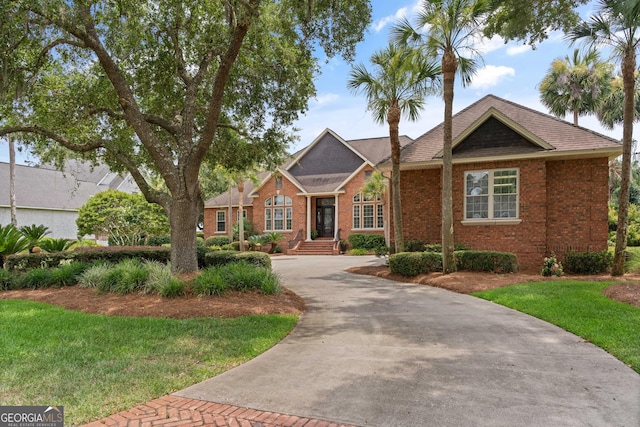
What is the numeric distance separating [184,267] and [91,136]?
20.7 ft

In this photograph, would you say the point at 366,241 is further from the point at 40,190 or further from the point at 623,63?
the point at 40,190

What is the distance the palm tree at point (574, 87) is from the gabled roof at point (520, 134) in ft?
33.6

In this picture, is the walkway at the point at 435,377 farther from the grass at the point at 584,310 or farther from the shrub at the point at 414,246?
the shrub at the point at 414,246

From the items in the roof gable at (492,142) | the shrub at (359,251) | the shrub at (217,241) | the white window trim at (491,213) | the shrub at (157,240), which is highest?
the roof gable at (492,142)

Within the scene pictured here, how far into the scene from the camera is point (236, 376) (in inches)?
173

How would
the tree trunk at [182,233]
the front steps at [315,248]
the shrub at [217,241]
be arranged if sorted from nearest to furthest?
1. the tree trunk at [182,233]
2. the front steps at [315,248]
3. the shrub at [217,241]

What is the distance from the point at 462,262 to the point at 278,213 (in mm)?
18229

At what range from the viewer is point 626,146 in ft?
36.2

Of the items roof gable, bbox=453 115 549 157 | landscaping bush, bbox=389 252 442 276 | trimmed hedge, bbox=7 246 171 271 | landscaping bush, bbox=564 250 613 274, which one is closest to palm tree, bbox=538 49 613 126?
roof gable, bbox=453 115 549 157

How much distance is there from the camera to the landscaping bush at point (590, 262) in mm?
12406

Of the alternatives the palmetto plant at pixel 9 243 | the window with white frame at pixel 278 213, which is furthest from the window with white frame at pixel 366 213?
the palmetto plant at pixel 9 243

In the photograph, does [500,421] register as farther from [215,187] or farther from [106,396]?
[215,187]

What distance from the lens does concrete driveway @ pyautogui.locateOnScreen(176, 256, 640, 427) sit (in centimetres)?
345

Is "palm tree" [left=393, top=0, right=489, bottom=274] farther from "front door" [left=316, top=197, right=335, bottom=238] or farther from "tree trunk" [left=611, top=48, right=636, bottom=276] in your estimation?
"front door" [left=316, top=197, right=335, bottom=238]
